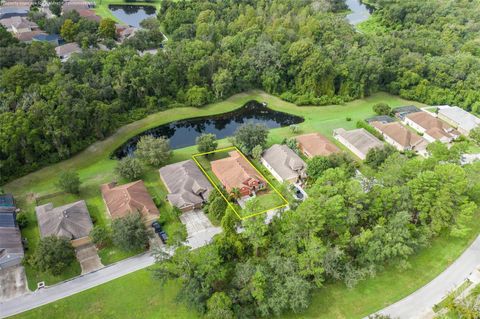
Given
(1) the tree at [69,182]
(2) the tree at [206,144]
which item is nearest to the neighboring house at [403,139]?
(2) the tree at [206,144]

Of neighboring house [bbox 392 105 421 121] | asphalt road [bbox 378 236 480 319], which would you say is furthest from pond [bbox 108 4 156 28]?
asphalt road [bbox 378 236 480 319]

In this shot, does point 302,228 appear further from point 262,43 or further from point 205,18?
point 205,18

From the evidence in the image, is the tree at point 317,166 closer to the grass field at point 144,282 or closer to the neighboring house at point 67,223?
the grass field at point 144,282

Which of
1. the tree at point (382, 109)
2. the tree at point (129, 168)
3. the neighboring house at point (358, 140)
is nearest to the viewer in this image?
the tree at point (129, 168)

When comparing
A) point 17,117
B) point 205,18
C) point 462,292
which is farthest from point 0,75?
point 462,292

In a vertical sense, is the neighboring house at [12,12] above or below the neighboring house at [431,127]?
below

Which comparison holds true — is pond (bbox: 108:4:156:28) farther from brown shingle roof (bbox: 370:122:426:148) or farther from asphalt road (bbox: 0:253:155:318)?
asphalt road (bbox: 0:253:155:318)

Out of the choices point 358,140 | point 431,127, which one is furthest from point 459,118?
point 358,140
